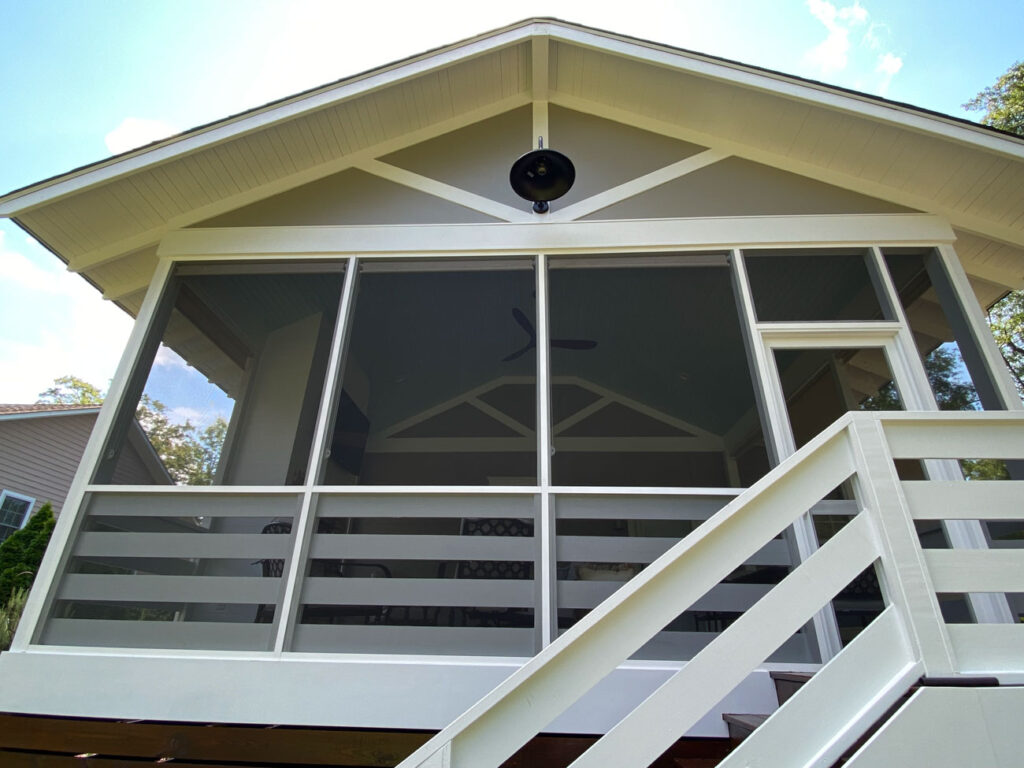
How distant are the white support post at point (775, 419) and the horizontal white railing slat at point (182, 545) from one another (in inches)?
99.2

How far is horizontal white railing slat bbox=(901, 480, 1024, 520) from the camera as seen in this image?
4.86 ft

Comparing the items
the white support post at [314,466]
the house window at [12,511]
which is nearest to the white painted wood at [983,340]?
the white support post at [314,466]

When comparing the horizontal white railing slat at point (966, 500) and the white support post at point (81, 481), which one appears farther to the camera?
the white support post at point (81, 481)

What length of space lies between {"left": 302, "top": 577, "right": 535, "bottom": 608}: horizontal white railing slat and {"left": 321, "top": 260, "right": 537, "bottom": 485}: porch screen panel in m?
0.96

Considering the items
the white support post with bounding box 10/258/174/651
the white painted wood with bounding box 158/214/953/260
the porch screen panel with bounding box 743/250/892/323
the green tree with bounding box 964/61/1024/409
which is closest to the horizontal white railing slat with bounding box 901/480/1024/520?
the porch screen panel with bounding box 743/250/892/323

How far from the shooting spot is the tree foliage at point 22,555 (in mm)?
7371

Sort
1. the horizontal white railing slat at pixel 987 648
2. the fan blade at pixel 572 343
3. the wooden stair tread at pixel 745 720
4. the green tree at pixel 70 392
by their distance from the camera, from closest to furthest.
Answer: the horizontal white railing slat at pixel 987 648, the wooden stair tread at pixel 745 720, the fan blade at pixel 572 343, the green tree at pixel 70 392

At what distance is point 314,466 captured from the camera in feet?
A: 9.50

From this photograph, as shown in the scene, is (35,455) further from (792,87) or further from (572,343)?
(792,87)

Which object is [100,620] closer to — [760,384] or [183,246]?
[183,246]

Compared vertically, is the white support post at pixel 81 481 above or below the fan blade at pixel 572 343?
below

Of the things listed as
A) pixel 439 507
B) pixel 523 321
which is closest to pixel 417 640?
pixel 439 507

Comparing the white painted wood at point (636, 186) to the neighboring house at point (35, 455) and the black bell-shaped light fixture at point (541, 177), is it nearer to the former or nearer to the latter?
the black bell-shaped light fixture at point (541, 177)

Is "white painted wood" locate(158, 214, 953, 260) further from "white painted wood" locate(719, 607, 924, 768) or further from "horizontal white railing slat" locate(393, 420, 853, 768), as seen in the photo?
"white painted wood" locate(719, 607, 924, 768)
